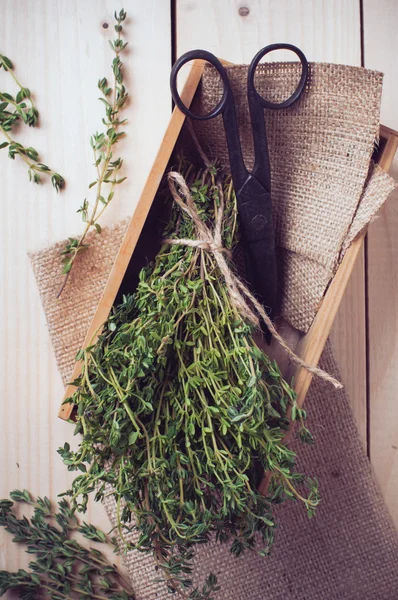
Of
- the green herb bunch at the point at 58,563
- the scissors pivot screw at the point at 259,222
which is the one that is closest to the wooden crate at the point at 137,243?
the scissors pivot screw at the point at 259,222

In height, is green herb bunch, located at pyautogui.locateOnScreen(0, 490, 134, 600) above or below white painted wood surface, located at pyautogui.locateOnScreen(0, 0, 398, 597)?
below

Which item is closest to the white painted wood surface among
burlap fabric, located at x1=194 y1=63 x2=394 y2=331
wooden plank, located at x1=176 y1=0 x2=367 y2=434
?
wooden plank, located at x1=176 y1=0 x2=367 y2=434

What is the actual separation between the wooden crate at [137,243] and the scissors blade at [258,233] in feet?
0.27

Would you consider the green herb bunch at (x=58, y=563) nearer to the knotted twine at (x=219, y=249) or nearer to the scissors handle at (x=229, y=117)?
the knotted twine at (x=219, y=249)

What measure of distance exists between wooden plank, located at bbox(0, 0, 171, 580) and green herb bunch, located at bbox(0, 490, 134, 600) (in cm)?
3

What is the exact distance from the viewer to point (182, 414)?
708 mm

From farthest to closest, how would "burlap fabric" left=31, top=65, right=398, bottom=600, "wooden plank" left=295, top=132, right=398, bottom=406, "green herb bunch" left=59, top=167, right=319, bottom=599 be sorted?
"burlap fabric" left=31, top=65, right=398, bottom=600 → "wooden plank" left=295, top=132, right=398, bottom=406 → "green herb bunch" left=59, top=167, right=319, bottom=599

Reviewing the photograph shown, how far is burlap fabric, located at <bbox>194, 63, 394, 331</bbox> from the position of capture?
0.78 m

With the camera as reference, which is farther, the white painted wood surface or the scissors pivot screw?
the white painted wood surface

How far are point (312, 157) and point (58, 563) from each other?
0.75m

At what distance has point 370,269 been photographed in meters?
1.00

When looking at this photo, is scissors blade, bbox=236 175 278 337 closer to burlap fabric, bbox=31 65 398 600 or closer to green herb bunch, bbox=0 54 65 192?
burlap fabric, bbox=31 65 398 600

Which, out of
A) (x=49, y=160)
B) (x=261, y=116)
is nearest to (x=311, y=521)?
(x=261, y=116)

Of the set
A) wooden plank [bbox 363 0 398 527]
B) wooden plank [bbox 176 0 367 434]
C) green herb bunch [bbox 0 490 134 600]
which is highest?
wooden plank [bbox 176 0 367 434]
